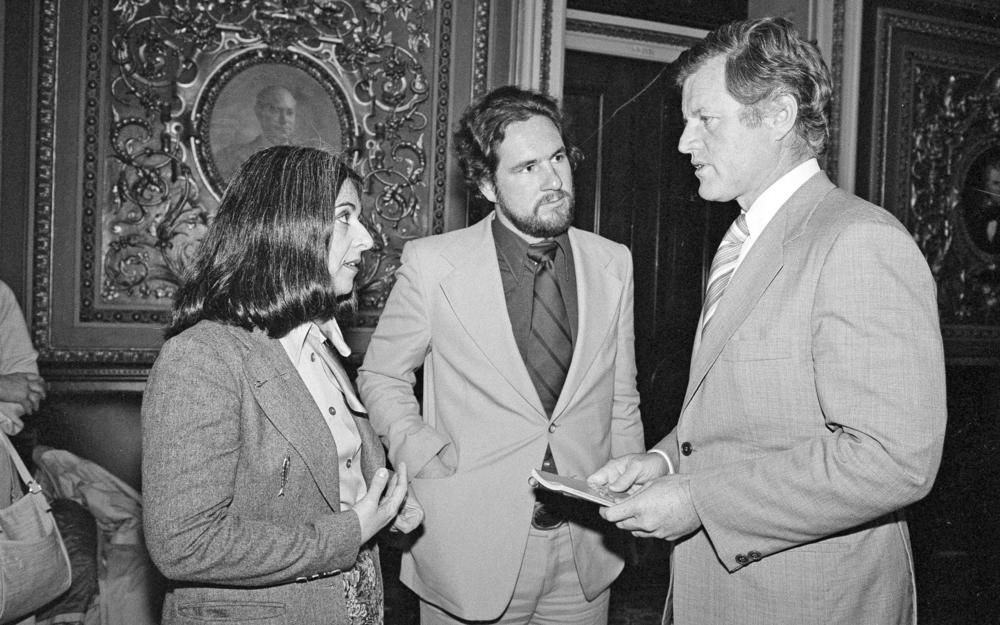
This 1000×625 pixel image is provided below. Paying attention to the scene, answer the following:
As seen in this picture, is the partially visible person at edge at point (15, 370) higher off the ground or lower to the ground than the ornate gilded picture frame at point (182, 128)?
lower

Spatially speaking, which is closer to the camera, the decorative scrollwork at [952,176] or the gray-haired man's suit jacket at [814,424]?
the gray-haired man's suit jacket at [814,424]

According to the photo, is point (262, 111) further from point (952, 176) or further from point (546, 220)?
point (952, 176)

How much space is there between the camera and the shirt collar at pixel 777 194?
1.60 m

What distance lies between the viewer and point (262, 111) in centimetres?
339

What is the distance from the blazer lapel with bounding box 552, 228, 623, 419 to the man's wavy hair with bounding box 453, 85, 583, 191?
1.18 ft

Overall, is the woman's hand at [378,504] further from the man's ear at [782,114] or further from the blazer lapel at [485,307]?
the man's ear at [782,114]

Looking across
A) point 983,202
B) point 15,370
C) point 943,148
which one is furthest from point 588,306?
point 983,202

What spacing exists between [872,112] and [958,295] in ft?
3.61

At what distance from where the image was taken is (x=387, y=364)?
2316 mm

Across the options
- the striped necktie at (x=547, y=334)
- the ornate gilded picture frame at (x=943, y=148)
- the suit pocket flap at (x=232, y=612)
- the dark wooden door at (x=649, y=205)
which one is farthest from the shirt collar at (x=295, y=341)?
the ornate gilded picture frame at (x=943, y=148)

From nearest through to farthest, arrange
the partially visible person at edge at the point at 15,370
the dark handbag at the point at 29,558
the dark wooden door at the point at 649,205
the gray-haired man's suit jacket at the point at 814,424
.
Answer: the gray-haired man's suit jacket at the point at 814,424 → the dark handbag at the point at 29,558 → the partially visible person at edge at the point at 15,370 → the dark wooden door at the point at 649,205

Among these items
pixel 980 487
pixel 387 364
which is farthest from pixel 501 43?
pixel 980 487

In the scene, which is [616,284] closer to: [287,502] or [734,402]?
[734,402]

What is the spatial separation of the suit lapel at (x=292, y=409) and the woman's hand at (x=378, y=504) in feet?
0.22
